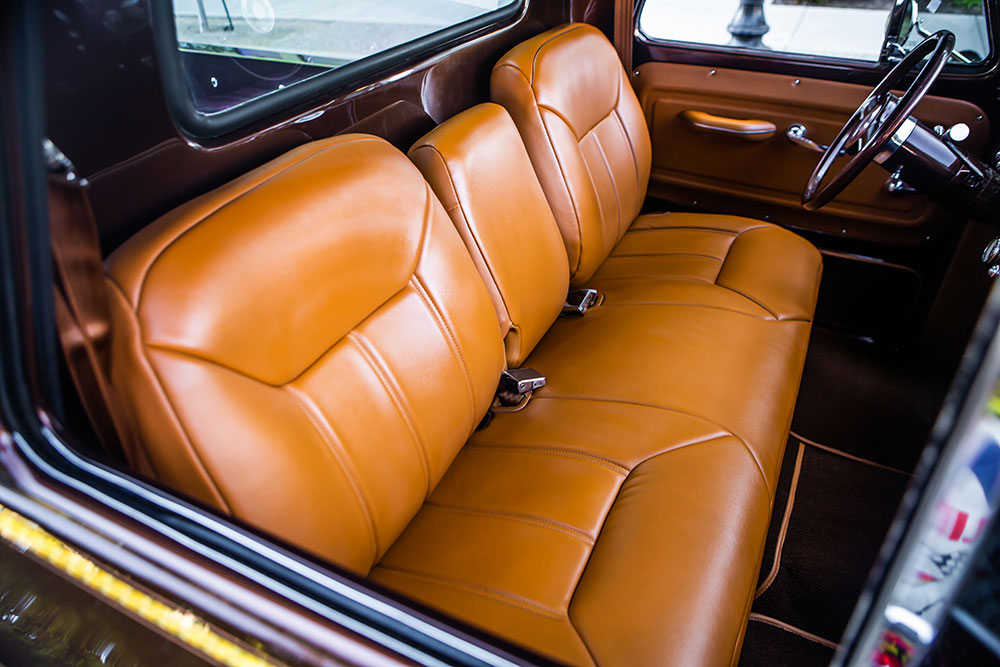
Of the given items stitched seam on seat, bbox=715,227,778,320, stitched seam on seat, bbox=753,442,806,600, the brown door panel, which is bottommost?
stitched seam on seat, bbox=753,442,806,600

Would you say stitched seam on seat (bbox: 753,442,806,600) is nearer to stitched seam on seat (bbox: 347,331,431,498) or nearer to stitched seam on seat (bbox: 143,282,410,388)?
stitched seam on seat (bbox: 347,331,431,498)

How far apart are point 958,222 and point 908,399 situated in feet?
1.61

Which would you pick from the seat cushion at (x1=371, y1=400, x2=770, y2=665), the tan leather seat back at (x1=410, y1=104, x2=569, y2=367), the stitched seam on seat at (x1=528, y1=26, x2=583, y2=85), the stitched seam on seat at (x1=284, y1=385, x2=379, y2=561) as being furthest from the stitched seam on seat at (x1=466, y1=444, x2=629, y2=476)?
the stitched seam on seat at (x1=528, y1=26, x2=583, y2=85)

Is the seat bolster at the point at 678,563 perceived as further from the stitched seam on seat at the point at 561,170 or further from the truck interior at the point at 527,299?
the stitched seam on seat at the point at 561,170

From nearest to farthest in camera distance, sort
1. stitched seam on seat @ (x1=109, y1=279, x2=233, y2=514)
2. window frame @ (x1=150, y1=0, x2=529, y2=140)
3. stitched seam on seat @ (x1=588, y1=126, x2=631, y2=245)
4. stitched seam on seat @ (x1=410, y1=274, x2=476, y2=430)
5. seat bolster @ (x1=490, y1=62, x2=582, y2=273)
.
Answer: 1. stitched seam on seat @ (x1=109, y1=279, x2=233, y2=514)
2. window frame @ (x1=150, y1=0, x2=529, y2=140)
3. stitched seam on seat @ (x1=410, y1=274, x2=476, y2=430)
4. seat bolster @ (x1=490, y1=62, x2=582, y2=273)
5. stitched seam on seat @ (x1=588, y1=126, x2=631, y2=245)

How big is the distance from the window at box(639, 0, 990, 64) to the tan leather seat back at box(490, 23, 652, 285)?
360 millimetres

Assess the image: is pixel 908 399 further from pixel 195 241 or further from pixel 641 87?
pixel 195 241

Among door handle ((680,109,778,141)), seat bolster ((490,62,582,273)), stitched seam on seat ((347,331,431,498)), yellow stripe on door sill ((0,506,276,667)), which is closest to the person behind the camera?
yellow stripe on door sill ((0,506,276,667))

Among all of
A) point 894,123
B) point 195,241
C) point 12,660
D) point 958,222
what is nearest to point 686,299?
point 894,123

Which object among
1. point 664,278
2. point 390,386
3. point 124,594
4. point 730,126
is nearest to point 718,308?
point 664,278

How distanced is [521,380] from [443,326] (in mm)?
289

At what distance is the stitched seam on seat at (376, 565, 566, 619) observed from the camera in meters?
0.95

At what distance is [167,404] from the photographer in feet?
2.51

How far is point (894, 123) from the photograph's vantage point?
1.42 m
